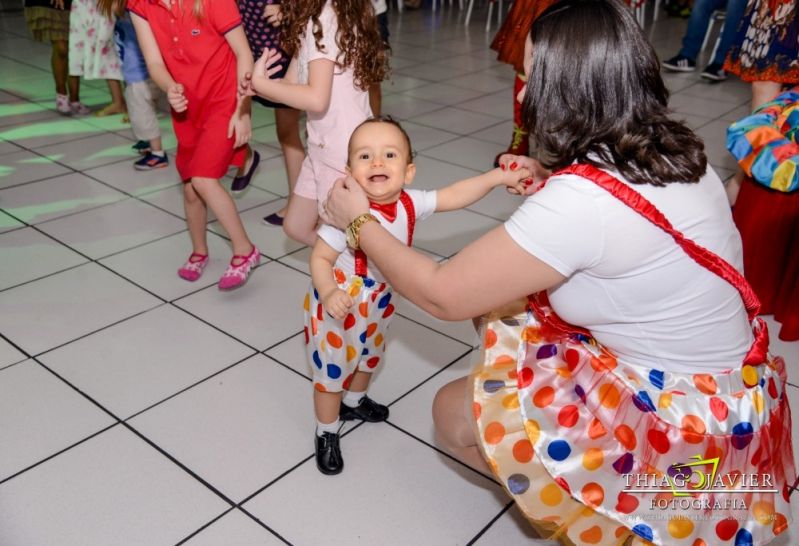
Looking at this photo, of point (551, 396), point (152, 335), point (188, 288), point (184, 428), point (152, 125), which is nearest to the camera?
point (551, 396)

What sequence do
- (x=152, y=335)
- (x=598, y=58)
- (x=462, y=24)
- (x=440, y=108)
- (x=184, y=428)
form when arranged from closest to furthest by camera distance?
(x=598, y=58), (x=184, y=428), (x=152, y=335), (x=440, y=108), (x=462, y=24)

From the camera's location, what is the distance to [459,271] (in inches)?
45.8

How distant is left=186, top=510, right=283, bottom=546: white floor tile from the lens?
4.59ft

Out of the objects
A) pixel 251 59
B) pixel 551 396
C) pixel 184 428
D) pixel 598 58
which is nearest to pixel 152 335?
pixel 184 428

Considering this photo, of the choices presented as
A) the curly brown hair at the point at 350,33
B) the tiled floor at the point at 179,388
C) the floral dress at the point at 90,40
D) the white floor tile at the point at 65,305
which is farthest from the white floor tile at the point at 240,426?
the floral dress at the point at 90,40

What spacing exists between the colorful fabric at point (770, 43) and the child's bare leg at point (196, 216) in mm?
2361

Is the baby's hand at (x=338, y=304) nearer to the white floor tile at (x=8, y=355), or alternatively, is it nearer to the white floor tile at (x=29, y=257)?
the white floor tile at (x=8, y=355)

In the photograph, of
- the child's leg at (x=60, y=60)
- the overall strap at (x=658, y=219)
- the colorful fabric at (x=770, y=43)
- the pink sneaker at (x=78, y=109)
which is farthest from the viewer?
the pink sneaker at (x=78, y=109)

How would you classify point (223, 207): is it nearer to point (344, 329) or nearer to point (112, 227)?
point (112, 227)

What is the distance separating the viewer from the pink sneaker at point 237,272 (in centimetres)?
228

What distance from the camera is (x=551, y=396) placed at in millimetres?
1212

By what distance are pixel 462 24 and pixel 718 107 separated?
3.31 metres

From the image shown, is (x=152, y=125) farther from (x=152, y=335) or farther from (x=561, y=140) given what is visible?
(x=561, y=140)

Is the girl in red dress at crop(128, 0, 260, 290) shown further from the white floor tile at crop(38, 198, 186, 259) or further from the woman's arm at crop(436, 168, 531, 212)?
→ the woman's arm at crop(436, 168, 531, 212)
